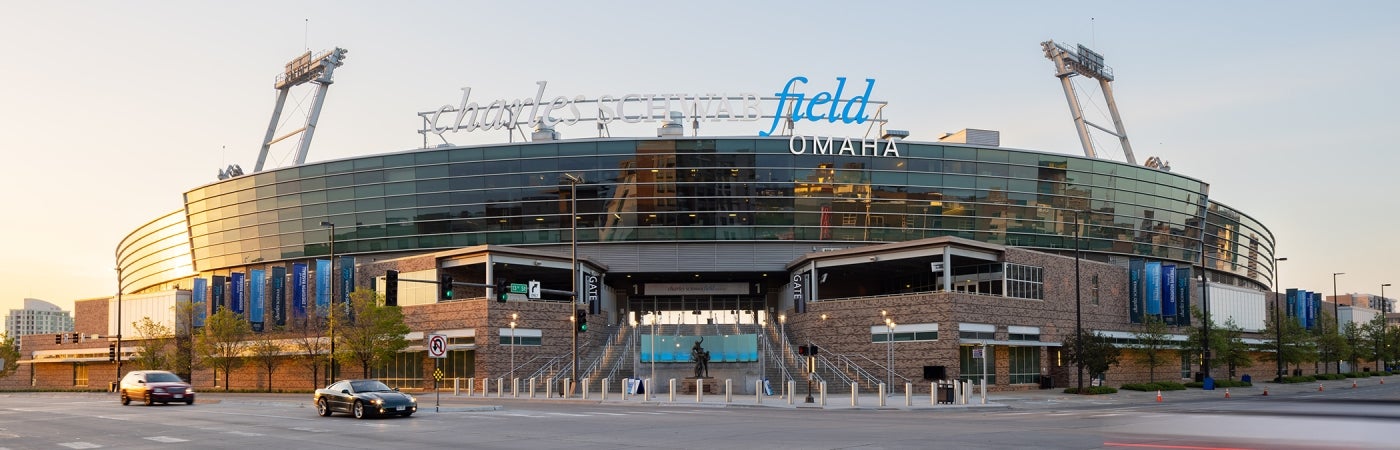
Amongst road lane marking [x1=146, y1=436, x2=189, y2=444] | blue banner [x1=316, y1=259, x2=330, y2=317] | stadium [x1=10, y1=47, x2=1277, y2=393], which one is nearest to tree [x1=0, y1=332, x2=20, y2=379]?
stadium [x1=10, y1=47, x2=1277, y2=393]

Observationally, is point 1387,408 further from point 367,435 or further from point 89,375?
point 89,375

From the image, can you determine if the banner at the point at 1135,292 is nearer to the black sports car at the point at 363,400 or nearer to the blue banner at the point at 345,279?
the blue banner at the point at 345,279

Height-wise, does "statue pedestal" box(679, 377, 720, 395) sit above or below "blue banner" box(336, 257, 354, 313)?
below

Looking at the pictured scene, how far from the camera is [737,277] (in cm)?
9612

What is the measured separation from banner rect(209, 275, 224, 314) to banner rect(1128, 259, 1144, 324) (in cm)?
7287

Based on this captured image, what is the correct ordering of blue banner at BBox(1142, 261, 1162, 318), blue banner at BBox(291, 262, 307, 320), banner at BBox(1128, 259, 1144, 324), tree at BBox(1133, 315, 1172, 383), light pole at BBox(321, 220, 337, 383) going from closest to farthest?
light pole at BBox(321, 220, 337, 383) < tree at BBox(1133, 315, 1172, 383) < banner at BBox(1128, 259, 1144, 324) < blue banner at BBox(1142, 261, 1162, 318) < blue banner at BBox(291, 262, 307, 320)

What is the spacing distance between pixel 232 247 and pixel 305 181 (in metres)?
11.7

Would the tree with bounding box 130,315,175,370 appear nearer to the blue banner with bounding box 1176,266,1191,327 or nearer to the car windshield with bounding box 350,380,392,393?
the car windshield with bounding box 350,380,392,393

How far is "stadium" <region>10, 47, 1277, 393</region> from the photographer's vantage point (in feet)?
235

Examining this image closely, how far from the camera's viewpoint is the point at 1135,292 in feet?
275

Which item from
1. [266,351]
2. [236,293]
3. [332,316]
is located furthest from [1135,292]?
[236,293]

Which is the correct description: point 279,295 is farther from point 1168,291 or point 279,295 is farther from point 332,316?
point 1168,291

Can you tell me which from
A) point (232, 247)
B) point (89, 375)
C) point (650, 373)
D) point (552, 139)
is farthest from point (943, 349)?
point (89, 375)

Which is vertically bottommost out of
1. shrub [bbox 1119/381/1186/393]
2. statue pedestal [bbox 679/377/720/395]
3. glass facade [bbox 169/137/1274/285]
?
shrub [bbox 1119/381/1186/393]
